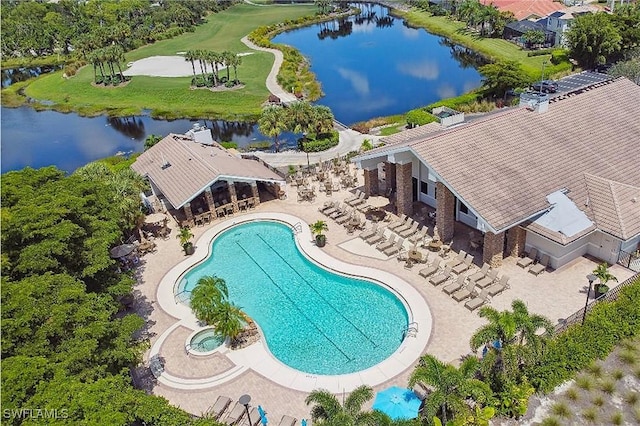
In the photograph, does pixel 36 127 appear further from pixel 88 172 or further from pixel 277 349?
pixel 277 349

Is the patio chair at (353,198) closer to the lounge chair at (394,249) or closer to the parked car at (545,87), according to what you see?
the lounge chair at (394,249)

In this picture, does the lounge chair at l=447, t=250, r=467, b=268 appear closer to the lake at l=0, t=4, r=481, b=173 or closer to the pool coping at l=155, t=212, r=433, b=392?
the pool coping at l=155, t=212, r=433, b=392

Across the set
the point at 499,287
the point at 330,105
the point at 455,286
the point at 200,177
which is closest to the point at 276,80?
the point at 330,105

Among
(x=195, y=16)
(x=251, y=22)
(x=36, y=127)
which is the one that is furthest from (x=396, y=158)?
(x=195, y=16)

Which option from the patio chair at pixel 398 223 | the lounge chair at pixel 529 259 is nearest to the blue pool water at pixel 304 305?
the patio chair at pixel 398 223

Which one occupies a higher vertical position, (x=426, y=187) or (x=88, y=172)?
(x=88, y=172)
